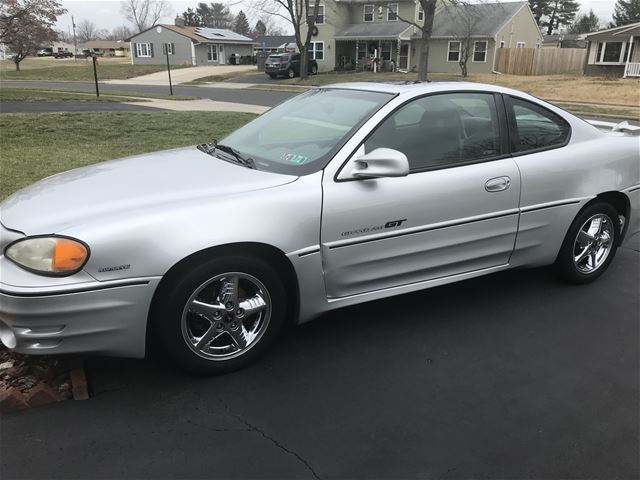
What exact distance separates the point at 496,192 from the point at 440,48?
138ft

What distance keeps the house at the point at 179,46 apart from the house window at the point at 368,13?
61.1 ft

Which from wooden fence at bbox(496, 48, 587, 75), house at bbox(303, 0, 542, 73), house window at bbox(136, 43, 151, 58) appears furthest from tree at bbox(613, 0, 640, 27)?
house window at bbox(136, 43, 151, 58)

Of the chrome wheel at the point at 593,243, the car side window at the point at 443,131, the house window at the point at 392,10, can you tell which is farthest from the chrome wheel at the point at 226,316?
the house window at the point at 392,10

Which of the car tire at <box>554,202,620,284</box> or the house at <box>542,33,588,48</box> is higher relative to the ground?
the house at <box>542,33,588,48</box>

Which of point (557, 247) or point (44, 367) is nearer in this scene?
point (44, 367)

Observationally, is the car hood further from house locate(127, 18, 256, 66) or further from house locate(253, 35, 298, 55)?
house locate(253, 35, 298, 55)

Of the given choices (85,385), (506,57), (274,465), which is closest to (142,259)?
(85,385)

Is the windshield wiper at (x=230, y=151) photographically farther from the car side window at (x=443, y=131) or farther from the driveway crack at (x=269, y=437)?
the driveway crack at (x=269, y=437)

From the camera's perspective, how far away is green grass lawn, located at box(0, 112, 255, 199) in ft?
24.1

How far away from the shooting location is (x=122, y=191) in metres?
3.06

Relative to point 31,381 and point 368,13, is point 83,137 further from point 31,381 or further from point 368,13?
point 368,13

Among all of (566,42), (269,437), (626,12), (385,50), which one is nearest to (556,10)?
(626,12)

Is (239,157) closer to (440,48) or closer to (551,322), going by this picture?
(551,322)

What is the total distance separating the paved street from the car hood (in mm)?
913
